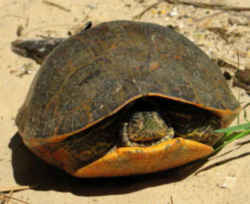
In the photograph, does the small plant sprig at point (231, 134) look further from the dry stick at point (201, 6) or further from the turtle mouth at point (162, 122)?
the dry stick at point (201, 6)

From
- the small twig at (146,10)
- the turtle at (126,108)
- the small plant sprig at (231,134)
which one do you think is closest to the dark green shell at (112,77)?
the turtle at (126,108)

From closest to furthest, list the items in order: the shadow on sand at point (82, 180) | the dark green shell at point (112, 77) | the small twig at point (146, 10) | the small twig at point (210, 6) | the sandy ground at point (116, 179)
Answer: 1. the dark green shell at point (112, 77)
2. the sandy ground at point (116, 179)
3. the shadow on sand at point (82, 180)
4. the small twig at point (210, 6)
5. the small twig at point (146, 10)

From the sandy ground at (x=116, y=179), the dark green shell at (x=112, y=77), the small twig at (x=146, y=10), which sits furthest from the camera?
the small twig at (x=146, y=10)

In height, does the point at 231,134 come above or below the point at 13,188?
above

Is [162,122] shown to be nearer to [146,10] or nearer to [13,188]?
[13,188]

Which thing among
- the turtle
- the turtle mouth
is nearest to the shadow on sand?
the turtle

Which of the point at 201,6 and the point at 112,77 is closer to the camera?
the point at 112,77

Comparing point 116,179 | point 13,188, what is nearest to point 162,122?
point 116,179

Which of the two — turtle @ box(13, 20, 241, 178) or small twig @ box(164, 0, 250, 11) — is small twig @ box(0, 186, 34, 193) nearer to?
turtle @ box(13, 20, 241, 178)
